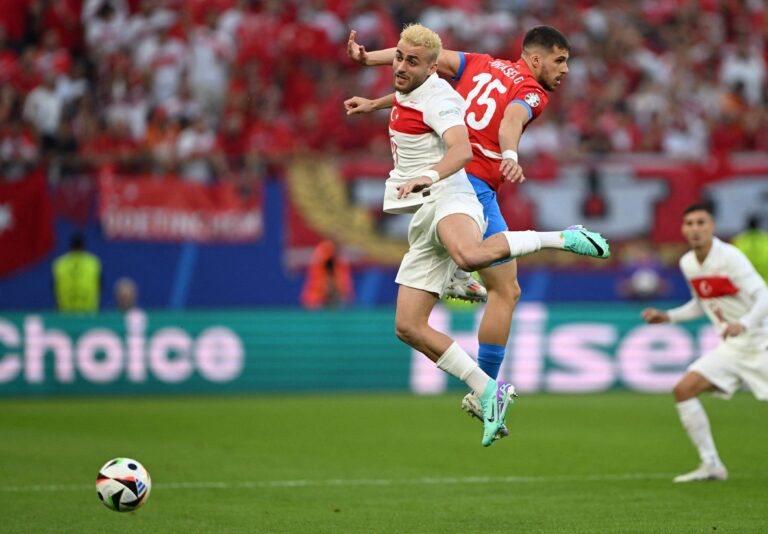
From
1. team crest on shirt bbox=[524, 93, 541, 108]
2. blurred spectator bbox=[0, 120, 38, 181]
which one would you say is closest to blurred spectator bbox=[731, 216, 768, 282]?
team crest on shirt bbox=[524, 93, 541, 108]

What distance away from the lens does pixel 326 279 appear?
58.5 feet

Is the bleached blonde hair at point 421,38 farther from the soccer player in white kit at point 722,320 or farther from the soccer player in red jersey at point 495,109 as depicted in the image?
the soccer player in white kit at point 722,320

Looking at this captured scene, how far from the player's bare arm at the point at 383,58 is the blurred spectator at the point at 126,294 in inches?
379

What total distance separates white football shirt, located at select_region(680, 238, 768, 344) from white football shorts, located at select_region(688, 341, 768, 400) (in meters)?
0.17

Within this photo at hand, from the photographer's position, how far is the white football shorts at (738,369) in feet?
33.2

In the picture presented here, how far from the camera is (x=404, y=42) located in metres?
8.16

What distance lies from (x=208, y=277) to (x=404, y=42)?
10.5m

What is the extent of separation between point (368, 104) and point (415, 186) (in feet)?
4.40

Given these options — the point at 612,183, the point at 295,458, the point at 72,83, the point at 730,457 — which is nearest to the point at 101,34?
the point at 72,83

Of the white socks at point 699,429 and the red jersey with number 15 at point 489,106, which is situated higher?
the red jersey with number 15 at point 489,106

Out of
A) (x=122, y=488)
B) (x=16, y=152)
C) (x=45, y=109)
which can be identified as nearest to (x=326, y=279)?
(x=16, y=152)

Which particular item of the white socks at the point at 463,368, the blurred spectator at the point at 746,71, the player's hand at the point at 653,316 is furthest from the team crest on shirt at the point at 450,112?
the blurred spectator at the point at 746,71

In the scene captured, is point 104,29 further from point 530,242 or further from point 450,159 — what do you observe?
point 530,242

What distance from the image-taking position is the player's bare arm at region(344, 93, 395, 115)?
8.70 meters
